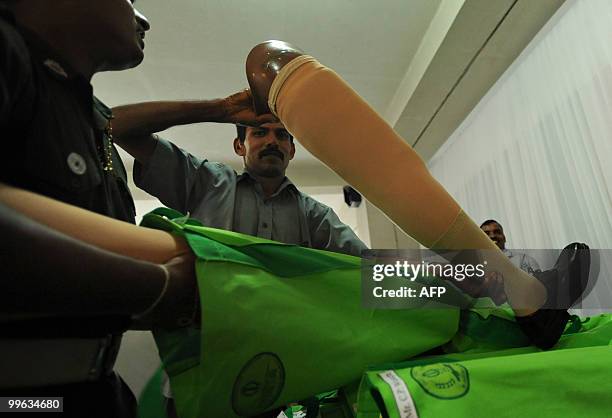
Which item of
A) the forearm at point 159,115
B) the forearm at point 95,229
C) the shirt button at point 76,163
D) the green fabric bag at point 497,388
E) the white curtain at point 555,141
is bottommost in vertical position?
the green fabric bag at point 497,388

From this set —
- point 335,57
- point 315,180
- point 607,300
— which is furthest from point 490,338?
point 315,180

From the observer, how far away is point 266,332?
37cm

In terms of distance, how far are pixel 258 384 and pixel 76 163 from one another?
0.31 meters

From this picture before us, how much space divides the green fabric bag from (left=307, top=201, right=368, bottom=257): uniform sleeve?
0.52 metres

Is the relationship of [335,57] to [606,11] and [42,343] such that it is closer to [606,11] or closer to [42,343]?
[606,11]

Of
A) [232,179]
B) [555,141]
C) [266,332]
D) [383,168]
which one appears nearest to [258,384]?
[266,332]

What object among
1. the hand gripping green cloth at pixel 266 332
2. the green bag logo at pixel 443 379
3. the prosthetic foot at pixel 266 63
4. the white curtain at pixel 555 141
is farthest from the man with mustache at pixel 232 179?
the white curtain at pixel 555 141

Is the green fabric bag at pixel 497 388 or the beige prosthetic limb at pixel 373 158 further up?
the beige prosthetic limb at pixel 373 158

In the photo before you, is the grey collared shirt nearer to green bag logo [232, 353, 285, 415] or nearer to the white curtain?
green bag logo [232, 353, 285, 415]

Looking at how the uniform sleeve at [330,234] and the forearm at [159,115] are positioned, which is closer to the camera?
the forearm at [159,115]

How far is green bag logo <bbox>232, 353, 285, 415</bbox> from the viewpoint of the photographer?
0.37m

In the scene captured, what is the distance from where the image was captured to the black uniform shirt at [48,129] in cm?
30

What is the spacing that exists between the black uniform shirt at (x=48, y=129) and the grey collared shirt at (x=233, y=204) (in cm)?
39

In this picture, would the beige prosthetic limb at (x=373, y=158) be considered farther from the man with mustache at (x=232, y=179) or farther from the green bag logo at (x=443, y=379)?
the man with mustache at (x=232, y=179)
